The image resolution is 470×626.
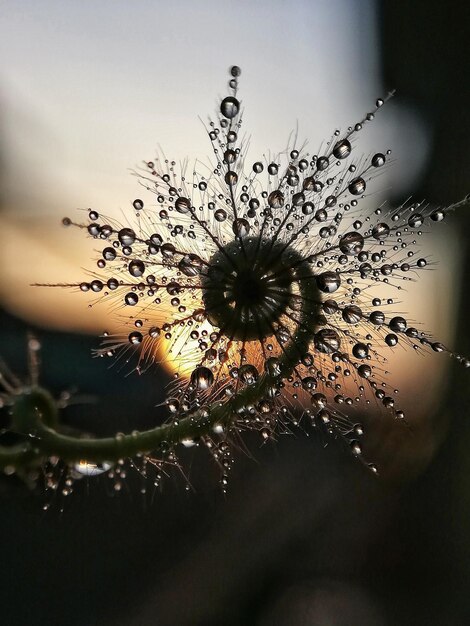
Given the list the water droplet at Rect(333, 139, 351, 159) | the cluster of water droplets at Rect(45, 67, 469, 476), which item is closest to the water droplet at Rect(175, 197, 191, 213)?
the cluster of water droplets at Rect(45, 67, 469, 476)

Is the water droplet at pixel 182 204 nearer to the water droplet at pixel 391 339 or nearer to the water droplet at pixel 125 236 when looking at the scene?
the water droplet at pixel 125 236

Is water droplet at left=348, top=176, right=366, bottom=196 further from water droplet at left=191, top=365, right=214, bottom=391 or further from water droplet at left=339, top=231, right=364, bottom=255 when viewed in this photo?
water droplet at left=191, top=365, right=214, bottom=391

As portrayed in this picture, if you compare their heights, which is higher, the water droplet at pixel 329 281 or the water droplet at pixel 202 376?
the water droplet at pixel 329 281

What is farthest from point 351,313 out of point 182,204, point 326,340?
point 182,204

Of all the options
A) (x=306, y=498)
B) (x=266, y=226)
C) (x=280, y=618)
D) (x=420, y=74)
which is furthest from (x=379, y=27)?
(x=280, y=618)

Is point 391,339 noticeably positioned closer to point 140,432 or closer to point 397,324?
point 397,324

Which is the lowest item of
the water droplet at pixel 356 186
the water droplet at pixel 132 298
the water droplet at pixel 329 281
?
the water droplet at pixel 132 298

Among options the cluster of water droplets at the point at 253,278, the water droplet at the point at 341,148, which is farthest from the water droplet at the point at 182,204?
the water droplet at the point at 341,148

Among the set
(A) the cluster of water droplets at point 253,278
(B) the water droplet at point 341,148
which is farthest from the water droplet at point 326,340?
(B) the water droplet at point 341,148

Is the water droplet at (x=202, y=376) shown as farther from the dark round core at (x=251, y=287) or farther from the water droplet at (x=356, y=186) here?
Answer: the water droplet at (x=356, y=186)

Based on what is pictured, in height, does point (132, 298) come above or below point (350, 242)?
below
